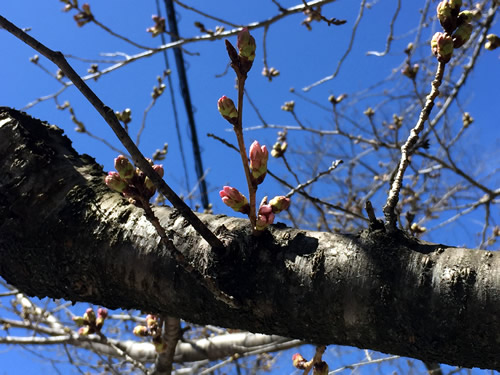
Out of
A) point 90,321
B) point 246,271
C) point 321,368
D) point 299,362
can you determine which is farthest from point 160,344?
point 246,271

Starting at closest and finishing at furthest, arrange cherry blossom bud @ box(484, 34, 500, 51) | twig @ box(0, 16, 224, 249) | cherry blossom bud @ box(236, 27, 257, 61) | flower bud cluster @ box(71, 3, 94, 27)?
twig @ box(0, 16, 224, 249) → cherry blossom bud @ box(236, 27, 257, 61) → cherry blossom bud @ box(484, 34, 500, 51) → flower bud cluster @ box(71, 3, 94, 27)

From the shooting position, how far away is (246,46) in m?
0.90

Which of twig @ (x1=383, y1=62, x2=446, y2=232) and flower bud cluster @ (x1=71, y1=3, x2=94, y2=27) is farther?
flower bud cluster @ (x1=71, y1=3, x2=94, y2=27)

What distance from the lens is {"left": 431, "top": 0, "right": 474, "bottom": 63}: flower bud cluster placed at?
1025mm

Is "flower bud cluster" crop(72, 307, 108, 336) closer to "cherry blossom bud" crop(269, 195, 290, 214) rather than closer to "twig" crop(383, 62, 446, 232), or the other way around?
"cherry blossom bud" crop(269, 195, 290, 214)

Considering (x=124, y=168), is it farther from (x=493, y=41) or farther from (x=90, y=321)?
(x=493, y=41)

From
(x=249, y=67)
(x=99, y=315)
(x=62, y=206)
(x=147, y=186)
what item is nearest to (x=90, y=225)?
(x=62, y=206)

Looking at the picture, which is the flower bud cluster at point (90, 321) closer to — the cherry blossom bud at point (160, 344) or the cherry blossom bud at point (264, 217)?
the cherry blossom bud at point (160, 344)

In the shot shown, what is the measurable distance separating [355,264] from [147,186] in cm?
49

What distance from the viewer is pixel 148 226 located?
1.09m

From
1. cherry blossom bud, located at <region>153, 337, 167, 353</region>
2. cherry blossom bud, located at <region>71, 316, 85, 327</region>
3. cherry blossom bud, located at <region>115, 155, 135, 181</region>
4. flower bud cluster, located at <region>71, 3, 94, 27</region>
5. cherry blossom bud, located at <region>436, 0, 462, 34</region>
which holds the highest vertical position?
flower bud cluster, located at <region>71, 3, 94, 27</region>

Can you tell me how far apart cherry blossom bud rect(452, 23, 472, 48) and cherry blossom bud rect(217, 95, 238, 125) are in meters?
0.58

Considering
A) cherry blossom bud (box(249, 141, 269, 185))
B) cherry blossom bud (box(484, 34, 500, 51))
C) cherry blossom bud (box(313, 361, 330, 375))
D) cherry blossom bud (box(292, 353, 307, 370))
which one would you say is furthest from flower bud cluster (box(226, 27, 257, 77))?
cherry blossom bud (box(484, 34, 500, 51))

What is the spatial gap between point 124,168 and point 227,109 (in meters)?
0.26
